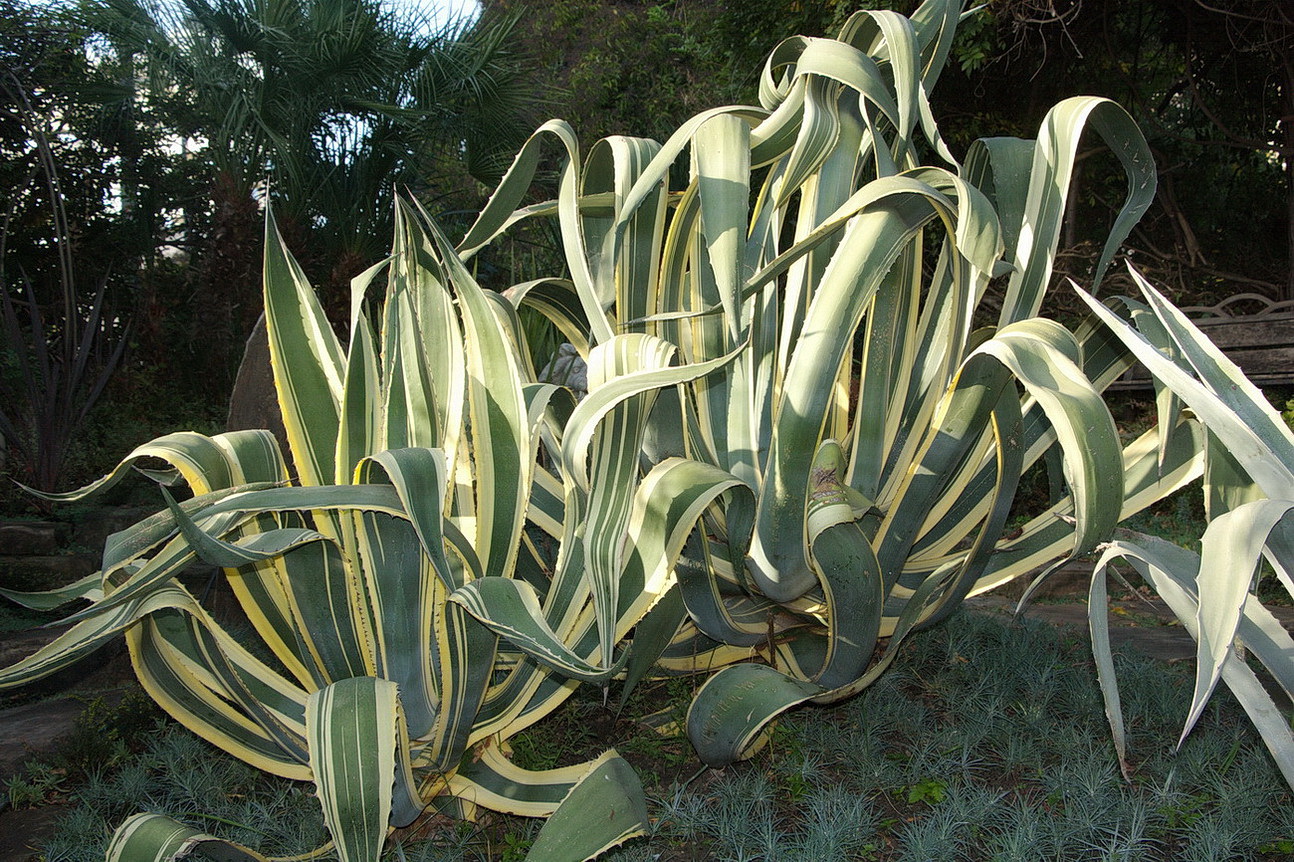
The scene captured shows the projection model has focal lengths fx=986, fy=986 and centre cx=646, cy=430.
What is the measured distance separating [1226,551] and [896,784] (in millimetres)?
886

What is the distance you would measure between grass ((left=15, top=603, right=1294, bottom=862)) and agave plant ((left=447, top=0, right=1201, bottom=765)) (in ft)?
0.53

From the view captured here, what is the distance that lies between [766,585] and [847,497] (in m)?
0.22

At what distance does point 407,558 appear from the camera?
155 cm

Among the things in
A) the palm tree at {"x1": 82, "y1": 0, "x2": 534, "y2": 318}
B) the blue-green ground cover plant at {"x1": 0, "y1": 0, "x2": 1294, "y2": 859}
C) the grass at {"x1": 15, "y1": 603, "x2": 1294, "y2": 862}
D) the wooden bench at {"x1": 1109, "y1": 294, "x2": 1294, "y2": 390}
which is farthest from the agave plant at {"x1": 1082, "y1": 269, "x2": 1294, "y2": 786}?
the palm tree at {"x1": 82, "y1": 0, "x2": 534, "y2": 318}

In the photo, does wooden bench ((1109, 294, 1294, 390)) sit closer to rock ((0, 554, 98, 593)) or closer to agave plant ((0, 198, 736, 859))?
agave plant ((0, 198, 736, 859))

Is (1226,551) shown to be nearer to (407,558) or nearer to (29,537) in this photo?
(407,558)

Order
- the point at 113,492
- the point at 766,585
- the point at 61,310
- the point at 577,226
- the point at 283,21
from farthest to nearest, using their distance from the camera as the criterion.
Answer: the point at 61,310 → the point at 283,21 → the point at 113,492 → the point at 577,226 → the point at 766,585

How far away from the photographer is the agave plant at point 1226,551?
3.37ft

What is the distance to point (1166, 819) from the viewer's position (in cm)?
159

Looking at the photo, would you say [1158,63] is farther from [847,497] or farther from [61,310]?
[61,310]

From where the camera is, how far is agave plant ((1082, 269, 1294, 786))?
1.03 meters

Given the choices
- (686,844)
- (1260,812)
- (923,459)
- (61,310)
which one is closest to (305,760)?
(686,844)

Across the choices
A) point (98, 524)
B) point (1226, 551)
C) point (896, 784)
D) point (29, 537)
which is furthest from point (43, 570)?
point (1226, 551)

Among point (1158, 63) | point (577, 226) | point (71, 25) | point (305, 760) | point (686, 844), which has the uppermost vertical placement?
point (71, 25)
